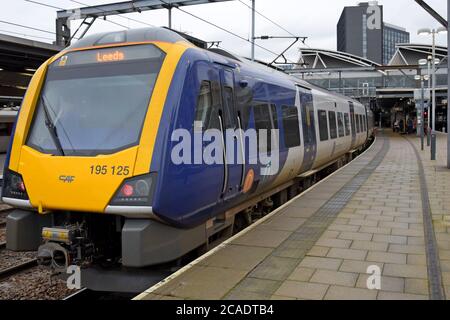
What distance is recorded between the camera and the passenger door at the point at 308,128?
952cm

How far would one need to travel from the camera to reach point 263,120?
269 inches

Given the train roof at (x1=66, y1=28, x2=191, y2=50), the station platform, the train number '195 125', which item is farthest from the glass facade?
the train number '195 125'

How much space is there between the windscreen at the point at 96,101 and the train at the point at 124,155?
0.01 meters

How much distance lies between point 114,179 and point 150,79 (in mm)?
1104

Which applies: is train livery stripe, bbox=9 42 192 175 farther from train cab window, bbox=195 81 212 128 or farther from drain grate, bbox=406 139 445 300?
drain grate, bbox=406 139 445 300

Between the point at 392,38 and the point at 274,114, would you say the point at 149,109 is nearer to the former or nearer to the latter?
the point at 274,114

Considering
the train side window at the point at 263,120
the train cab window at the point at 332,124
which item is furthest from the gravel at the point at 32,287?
the train cab window at the point at 332,124

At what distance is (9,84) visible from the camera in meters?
29.6

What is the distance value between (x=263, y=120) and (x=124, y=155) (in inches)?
112

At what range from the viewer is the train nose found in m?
4.57

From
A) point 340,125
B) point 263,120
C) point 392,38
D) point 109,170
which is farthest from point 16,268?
point 392,38

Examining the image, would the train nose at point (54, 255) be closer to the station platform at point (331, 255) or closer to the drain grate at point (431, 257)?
the station platform at point (331, 255)
